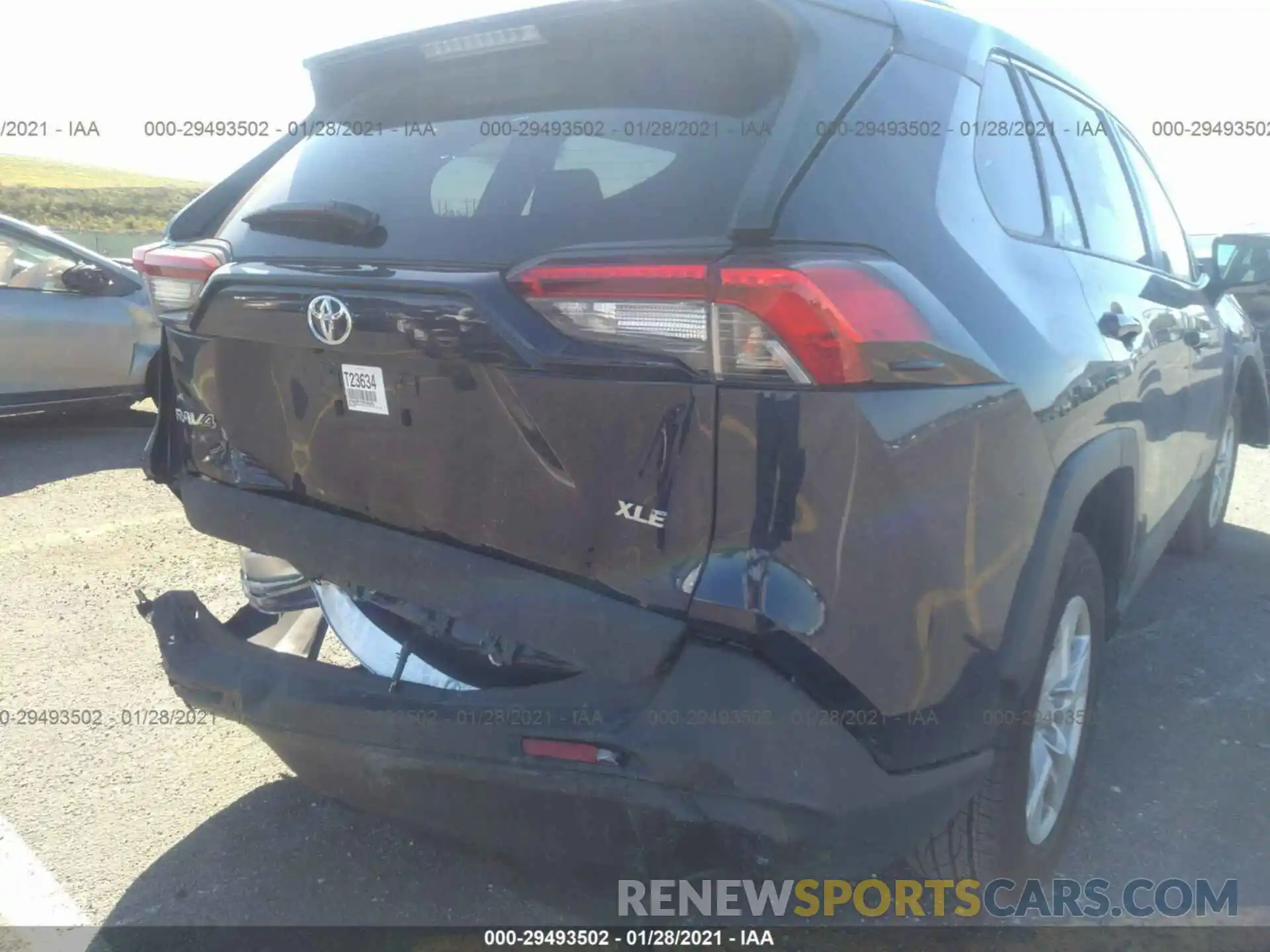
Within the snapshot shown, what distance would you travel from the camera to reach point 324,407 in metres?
2.08

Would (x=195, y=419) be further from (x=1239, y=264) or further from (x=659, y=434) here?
(x=1239, y=264)

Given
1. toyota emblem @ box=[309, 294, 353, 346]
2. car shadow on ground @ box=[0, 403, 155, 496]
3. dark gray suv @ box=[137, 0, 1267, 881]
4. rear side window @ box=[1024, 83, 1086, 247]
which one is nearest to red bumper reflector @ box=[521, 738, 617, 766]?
dark gray suv @ box=[137, 0, 1267, 881]

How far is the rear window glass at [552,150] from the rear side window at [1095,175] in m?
1.21

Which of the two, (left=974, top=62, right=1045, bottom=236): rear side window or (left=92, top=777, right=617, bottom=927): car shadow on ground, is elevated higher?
(left=974, top=62, right=1045, bottom=236): rear side window

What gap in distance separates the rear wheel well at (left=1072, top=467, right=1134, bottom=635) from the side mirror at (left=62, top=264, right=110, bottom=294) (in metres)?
6.60

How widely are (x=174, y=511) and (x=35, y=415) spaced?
10.6 feet

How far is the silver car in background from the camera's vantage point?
21.8ft

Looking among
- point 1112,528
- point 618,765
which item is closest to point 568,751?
point 618,765

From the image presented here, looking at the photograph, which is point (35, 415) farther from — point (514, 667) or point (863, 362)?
point (863, 362)

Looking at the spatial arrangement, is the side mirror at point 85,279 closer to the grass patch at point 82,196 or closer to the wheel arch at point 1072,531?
the wheel arch at point 1072,531

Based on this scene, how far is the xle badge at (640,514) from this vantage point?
171 centimetres

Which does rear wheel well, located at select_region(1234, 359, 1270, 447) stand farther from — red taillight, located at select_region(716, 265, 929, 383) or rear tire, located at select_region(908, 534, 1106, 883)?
red taillight, located at select_region(716, 265, 929, 383)

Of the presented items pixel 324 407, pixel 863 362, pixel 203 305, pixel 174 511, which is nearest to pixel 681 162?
pixel 863 362

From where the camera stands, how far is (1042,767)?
8.00 ft
